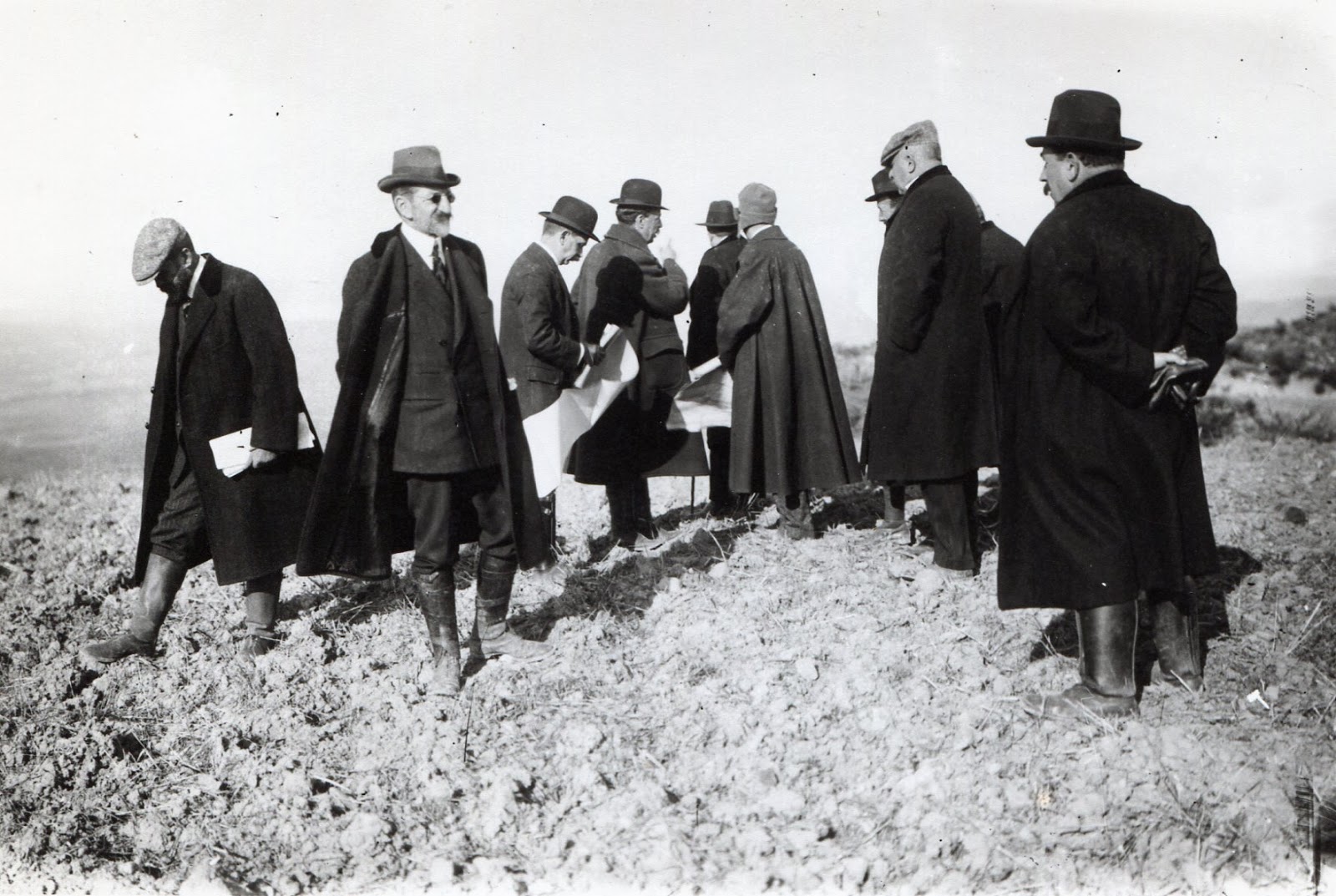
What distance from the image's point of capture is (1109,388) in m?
3.25

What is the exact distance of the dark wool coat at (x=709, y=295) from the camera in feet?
21.3

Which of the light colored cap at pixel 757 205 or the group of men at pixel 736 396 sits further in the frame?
the light colored cap at pixel 757 205

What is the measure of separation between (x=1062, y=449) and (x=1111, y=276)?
0.56 metres

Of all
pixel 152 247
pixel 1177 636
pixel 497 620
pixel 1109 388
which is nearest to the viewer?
pixel 1109 388

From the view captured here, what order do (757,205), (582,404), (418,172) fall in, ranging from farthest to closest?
(757,205) < (582,404) < (418,172)

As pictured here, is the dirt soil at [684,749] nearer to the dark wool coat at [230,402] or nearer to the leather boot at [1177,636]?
the leather boot at [1177,636]

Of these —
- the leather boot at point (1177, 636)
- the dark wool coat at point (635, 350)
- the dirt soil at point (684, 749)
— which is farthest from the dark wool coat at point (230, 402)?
the leather boot at point (1177, 636)

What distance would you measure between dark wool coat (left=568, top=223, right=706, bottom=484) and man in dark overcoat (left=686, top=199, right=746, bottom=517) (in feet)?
1.11

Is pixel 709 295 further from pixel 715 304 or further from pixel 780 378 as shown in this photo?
pixel 780 378

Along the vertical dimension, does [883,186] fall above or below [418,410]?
above

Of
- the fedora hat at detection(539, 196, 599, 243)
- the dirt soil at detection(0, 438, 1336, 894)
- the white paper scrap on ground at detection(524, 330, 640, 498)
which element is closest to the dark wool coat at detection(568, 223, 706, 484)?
the white paper scrap on ground at detection(524, 330, 640, 498)

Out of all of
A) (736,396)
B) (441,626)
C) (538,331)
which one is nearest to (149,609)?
(441,626)

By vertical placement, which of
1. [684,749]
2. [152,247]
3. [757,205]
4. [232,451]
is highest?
[757,205]

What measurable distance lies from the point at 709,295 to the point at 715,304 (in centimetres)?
7
